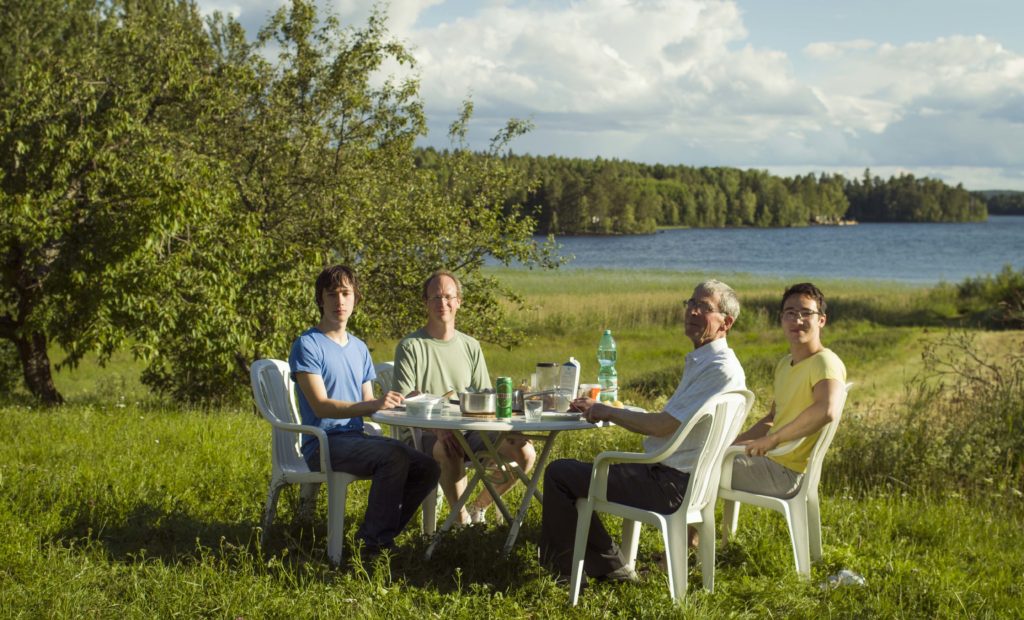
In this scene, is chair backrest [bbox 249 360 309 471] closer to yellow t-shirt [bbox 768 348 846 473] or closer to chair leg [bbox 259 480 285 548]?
chair leg [bbox 259 480 285 548]

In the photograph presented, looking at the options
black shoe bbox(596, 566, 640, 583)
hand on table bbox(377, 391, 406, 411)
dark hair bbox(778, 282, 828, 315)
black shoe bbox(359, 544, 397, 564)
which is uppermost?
dark hair bbox(778, 282, 828, 315)

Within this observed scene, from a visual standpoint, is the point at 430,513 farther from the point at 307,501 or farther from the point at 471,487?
the point at 307,501

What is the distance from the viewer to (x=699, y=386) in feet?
13.5

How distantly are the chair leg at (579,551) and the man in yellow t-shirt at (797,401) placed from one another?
822mm

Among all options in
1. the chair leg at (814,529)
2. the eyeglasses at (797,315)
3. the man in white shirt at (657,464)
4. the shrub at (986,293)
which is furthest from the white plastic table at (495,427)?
the shrub at (986,293)

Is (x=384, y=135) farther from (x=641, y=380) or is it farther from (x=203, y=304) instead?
(x=641, y=380)

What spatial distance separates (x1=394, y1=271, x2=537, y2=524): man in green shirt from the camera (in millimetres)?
5164

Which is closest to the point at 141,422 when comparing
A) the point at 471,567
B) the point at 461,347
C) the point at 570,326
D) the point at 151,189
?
the point at 151,189

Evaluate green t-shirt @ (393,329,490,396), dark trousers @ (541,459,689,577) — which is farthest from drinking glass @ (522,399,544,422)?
green t-shirt @ (393,329,490,396)

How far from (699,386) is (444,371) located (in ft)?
5.34

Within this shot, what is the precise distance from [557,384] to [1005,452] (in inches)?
173

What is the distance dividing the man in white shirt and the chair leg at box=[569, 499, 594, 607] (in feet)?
0.31

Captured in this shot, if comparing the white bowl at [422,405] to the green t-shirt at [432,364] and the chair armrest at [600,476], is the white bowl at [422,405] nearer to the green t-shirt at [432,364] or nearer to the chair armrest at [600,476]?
the green t-shirt at [432,364]

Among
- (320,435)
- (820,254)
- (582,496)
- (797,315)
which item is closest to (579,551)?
(582,496)
